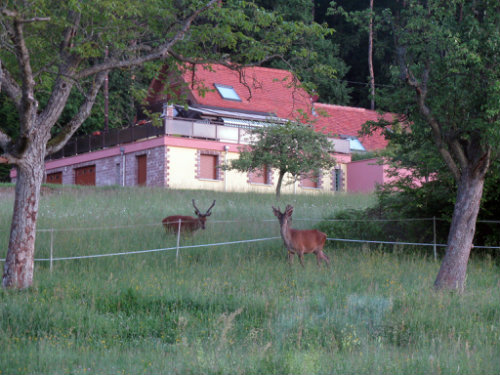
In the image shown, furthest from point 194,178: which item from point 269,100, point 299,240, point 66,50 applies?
point 66,50

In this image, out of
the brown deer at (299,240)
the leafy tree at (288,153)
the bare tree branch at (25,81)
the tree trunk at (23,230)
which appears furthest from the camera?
the leafy tree at (288,153)

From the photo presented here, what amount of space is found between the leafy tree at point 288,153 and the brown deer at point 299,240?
1596 centimetres

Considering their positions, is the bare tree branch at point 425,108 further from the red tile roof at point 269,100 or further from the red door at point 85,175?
the red door at point 85,175

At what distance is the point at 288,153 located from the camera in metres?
33.8

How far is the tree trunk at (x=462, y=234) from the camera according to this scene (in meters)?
14.9

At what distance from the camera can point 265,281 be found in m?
15.0

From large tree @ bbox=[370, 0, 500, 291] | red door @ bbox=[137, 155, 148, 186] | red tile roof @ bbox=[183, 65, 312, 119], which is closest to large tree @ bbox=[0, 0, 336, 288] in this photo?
large tree @ bbox=[370, 0, 500, 291]

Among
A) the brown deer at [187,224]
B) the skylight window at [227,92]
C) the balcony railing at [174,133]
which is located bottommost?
the brown deer at [187,224]

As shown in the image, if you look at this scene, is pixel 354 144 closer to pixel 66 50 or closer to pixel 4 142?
pixel 66 50

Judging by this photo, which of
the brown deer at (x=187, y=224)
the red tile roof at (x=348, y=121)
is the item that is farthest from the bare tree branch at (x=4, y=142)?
the red tile roof at (x=348, y=121)

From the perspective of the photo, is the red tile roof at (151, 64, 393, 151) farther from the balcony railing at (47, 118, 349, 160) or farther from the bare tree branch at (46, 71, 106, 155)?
the bare tree branch at (46, 71, 106, 155)

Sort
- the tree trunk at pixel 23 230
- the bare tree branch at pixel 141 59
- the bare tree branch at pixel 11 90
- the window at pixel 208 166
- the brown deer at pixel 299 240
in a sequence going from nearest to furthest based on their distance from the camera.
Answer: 1. the tree trunk at pixel 23 230
2. the bare tree branch at pixel 11 90
3. the bare tree branch at pixel 141 59
4. the brown deer at pixel 299 240
5. the window at pixel 208 166

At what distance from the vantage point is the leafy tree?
3341 cm

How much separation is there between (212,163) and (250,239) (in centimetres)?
2100
